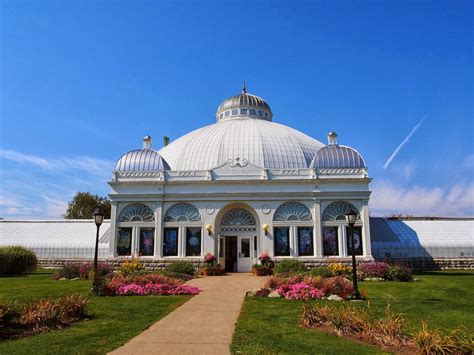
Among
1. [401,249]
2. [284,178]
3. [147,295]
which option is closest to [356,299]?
[147,295]

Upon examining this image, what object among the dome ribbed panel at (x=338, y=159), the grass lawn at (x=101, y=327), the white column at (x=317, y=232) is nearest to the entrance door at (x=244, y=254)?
the white column at (x=317, y=232)

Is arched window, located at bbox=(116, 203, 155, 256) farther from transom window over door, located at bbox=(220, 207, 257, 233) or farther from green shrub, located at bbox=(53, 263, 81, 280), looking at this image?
transom window over door, located at bbox=(220, 207, 257, 233)

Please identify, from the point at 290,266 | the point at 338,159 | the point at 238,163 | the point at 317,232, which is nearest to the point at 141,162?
the point at 238,163

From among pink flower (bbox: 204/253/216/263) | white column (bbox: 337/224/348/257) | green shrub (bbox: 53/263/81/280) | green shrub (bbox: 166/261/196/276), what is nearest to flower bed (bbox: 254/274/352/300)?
green shrub (bbox: 166/261/196/276)

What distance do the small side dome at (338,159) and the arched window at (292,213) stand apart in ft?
11.2

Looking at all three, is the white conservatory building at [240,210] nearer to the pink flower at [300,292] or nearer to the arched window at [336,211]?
the arched window at [336,211]

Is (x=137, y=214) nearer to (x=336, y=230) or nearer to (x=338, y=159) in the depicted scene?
(x=336, y=230)

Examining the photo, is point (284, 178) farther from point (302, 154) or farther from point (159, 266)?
point (159, 266)

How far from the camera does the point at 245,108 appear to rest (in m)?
42.9

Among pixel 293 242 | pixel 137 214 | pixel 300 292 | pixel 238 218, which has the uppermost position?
pixel 137 214

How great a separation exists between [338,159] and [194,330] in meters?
22.8

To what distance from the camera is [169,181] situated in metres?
30.2

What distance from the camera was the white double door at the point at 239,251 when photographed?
29.4m

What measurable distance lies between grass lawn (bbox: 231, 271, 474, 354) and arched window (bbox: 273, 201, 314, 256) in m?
9.06
